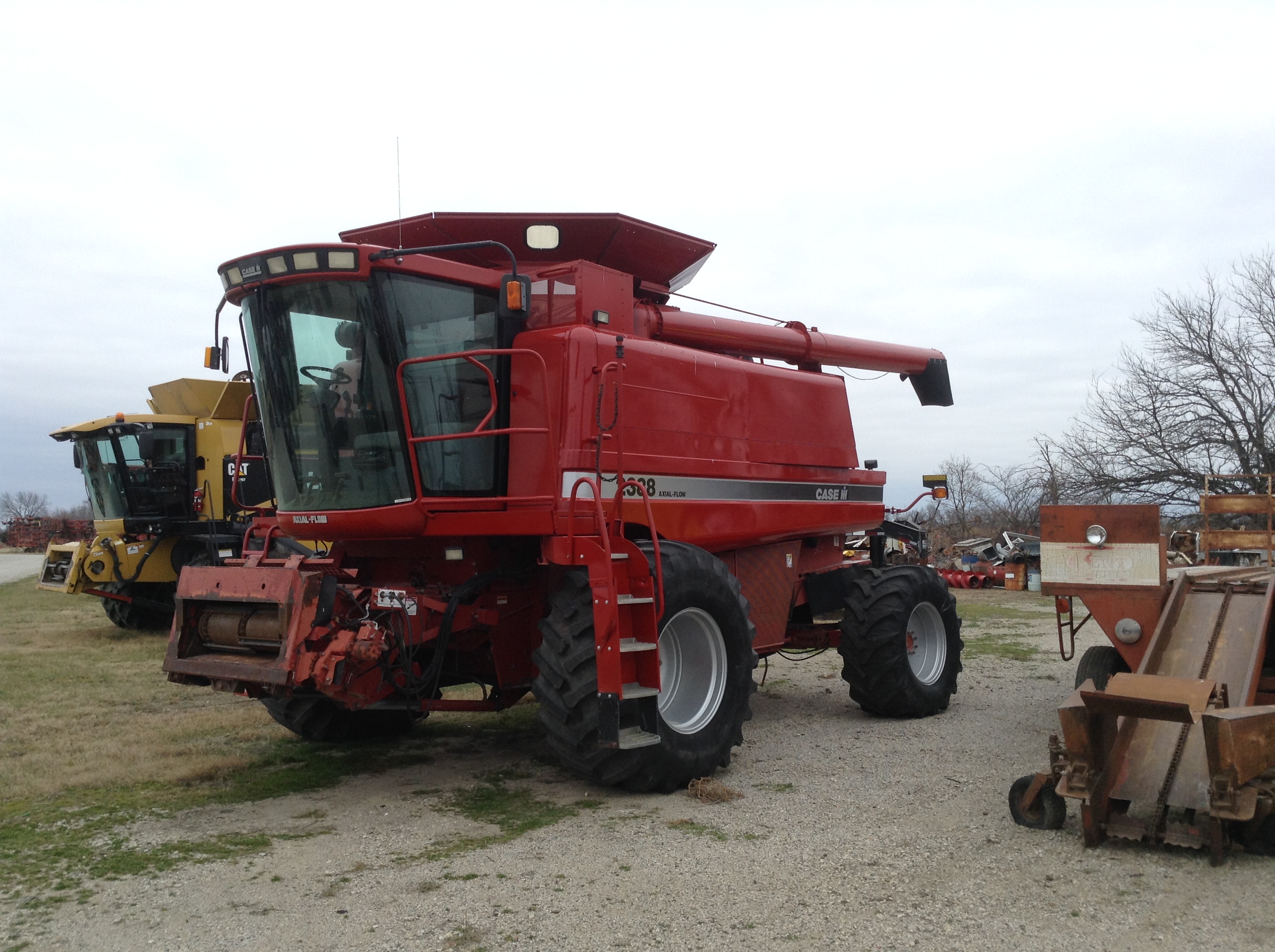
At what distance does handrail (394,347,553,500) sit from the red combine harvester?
25mm

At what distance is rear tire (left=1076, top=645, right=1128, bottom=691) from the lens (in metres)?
6.55

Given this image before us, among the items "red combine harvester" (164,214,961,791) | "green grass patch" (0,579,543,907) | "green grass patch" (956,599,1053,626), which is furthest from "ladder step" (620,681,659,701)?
"green grass patch" (956,599,1053,626)

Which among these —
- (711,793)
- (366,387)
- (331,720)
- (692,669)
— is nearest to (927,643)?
(692,669)

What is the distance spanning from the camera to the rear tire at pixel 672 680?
5.44 m

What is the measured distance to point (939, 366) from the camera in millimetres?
10211

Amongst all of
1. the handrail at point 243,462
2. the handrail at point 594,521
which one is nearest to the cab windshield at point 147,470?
the handrail at point 243,462

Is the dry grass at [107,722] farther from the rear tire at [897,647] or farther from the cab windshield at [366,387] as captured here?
the rear tire at [897,647]

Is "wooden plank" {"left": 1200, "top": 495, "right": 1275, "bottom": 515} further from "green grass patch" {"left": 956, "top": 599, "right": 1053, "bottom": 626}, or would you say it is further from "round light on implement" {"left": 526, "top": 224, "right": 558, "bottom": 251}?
"round light on implement" {"left": 526, "top": 224, "right": 558, "bottom": 251}

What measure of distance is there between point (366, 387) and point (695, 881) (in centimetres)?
319

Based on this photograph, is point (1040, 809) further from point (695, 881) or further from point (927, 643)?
point (927, 643)

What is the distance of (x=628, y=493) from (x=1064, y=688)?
207 inches

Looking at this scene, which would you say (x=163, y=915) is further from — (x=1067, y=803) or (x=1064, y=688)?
(x=1064, y=688)

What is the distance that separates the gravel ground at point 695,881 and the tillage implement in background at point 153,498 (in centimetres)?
927

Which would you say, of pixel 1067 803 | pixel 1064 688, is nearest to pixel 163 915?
pixel 1067 803
